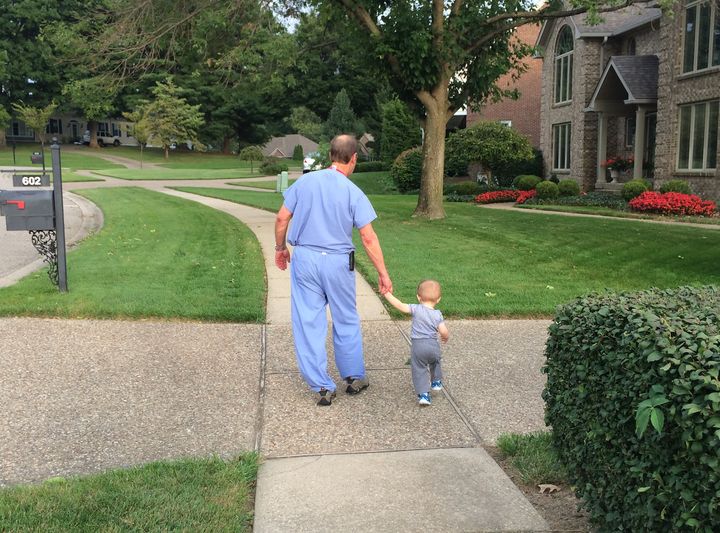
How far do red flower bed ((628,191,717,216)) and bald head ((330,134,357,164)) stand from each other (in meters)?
14.9

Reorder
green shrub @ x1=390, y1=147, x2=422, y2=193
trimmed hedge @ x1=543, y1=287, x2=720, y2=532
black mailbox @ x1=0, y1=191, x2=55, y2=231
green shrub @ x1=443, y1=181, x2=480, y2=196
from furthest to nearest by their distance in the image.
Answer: green shrub @ x1=390, y1=147, x2=422, y2=193, green shrub @ x1=443, y1=181, x2=480, y2=196, black mailbox @ x1=0, y1=191, x2=55, y2=231, trimmed hedge @ x1=543, y1=287, x2=720, y2=532

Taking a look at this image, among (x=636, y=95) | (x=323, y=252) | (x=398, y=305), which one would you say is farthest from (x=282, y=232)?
(x=636, y=95)

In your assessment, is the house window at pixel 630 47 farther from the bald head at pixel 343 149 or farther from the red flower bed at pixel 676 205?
the bald head at pixel 343 149

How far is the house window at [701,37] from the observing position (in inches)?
734

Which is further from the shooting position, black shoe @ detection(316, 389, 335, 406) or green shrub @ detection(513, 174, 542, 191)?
green shrub @ detection(513, 174, 542, 191)

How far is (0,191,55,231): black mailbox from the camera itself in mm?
7520

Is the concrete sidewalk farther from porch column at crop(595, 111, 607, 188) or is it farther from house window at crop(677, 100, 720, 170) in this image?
porch column at crop(595, 111, 607, 188)

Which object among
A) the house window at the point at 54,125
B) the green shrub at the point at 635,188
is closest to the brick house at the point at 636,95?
the green shrub at the point at 635,188

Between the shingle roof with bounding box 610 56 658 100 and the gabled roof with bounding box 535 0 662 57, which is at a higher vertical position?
the gabled roof with bounding box 535 0 662 57

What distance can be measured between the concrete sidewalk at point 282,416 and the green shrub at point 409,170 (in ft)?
79.6

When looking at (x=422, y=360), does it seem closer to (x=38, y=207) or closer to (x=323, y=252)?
(x=323, y=252)

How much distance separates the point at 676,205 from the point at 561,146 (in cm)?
1227

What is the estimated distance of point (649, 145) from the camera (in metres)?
24.0

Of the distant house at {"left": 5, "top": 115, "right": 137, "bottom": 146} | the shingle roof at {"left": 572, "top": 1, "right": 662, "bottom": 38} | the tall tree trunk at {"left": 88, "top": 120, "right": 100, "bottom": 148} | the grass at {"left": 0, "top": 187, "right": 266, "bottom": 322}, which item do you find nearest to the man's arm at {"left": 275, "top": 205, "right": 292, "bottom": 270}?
the grass at {"left": 0, "top": 187, "right": 266, "bottom": 322}
